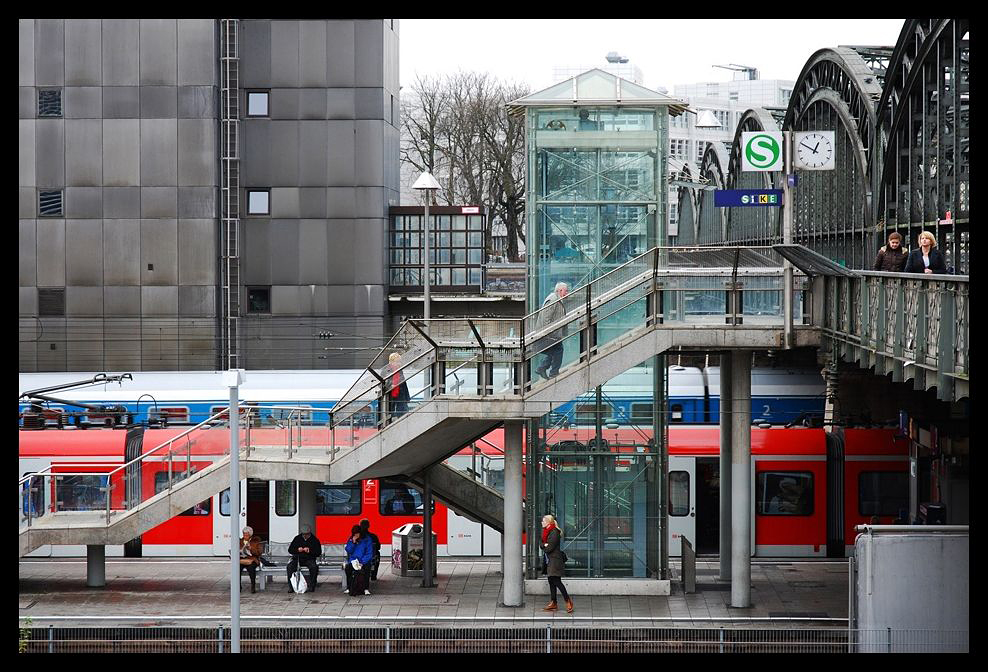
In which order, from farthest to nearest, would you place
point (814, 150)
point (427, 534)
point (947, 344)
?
point (427, 534) < point (814, 150) < point (947, 344)

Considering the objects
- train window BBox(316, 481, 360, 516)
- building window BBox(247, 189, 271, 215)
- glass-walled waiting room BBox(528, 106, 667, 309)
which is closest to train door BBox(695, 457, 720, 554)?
glass-walled waiting room BBox(528, 106, 667, 309)

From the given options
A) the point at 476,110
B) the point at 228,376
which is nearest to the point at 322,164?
the point at 228,376

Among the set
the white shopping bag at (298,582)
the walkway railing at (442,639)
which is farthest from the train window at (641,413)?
the white shopping bag at (298,582)

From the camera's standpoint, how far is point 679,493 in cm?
2742

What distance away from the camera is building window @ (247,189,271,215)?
143ft

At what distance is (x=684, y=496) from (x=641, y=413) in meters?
4.94

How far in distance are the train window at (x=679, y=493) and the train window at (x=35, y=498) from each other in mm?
11498

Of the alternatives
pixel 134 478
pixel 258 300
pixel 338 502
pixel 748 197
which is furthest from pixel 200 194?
pixel 748 197

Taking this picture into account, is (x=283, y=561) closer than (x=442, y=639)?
No

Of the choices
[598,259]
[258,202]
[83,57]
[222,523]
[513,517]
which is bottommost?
[222,523]

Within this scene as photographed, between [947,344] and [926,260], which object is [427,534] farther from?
[947,344]

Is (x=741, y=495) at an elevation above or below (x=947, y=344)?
below

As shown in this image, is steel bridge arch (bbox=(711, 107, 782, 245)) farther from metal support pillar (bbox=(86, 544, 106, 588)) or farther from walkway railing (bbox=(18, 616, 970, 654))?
walkway railing (bbox=(18, 616, 970, 654))
